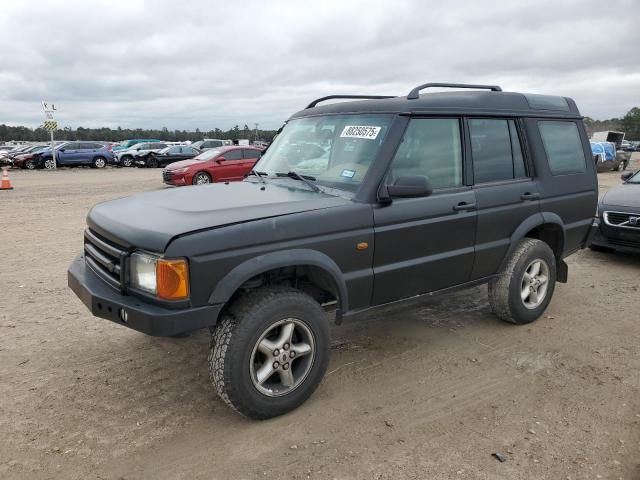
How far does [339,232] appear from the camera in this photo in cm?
339

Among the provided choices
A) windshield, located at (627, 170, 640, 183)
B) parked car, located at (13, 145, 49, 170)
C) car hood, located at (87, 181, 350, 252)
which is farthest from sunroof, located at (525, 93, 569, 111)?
parked car, located at (13, 145, 49, 170)

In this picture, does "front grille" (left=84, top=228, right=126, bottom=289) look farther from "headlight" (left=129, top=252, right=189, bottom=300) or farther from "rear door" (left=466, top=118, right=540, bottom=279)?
"rear door" (left=466, top=118, right=540, bottom=279)

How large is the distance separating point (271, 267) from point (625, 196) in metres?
6.29

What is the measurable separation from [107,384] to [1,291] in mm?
2889

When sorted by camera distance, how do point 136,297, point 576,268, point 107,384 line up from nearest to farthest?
point 136,297, point 107,384, point 576,268

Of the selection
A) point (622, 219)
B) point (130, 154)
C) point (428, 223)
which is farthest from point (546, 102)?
point (130, 154)

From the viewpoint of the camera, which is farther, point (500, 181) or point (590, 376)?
point (500, 181)

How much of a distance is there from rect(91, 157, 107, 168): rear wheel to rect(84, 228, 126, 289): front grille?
2874 centimetres

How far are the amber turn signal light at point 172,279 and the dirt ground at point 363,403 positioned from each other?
0.93 meters

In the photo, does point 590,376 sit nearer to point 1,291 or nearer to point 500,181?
point 500,181

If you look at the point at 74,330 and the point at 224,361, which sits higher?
the point at 224,361

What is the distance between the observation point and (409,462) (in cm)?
288

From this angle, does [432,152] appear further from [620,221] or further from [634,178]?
[634,178]

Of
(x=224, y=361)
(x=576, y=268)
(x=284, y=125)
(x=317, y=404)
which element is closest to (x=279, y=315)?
(x=224, y=361)
